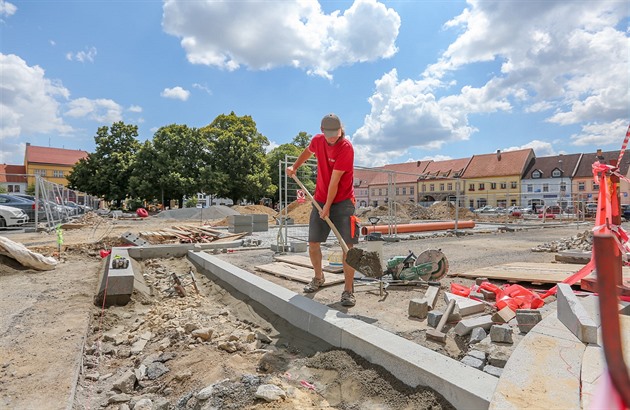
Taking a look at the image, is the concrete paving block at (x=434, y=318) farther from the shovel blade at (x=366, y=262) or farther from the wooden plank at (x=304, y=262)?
the wooden plank at (x=304, y=262)

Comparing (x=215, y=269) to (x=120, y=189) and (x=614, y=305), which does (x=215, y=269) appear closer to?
(x=614, y=305)

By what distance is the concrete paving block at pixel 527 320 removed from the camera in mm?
2859

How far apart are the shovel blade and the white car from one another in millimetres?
14705

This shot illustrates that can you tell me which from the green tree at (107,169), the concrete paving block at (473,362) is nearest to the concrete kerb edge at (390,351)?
the concrete paving block at (473,362)

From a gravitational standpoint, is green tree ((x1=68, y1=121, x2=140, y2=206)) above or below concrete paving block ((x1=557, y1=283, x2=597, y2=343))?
above

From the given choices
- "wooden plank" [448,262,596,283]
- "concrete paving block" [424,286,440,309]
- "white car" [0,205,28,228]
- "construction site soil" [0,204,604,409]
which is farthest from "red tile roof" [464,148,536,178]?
"concrete paving block" [424,286,440,309]

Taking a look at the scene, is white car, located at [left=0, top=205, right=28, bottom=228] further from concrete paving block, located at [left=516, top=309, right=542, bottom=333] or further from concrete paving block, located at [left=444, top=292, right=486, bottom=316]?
concrete paving block, located at [left=516, top=309, right=542, bottom=333]

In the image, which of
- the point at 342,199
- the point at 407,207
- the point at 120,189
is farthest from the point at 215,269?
the point at 120,189

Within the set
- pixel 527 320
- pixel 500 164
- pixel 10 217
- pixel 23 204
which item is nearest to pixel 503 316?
pixel 527 320

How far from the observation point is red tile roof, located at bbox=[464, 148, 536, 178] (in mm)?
53406

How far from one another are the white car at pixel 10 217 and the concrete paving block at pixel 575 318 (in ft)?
54.2

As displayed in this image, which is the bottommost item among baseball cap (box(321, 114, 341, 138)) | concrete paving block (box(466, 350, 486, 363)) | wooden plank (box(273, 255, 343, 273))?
wooden plank (box(273, 255, 343, 273))

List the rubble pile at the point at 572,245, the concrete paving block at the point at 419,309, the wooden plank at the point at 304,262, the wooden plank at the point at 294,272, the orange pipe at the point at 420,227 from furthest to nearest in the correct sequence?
the orange pipe at the point at 420,227
the rubble pile at the point at 572,245
the wooden plank at the point at 304,262
the wooden plank at the point at 294,272
the concrete paving block at the point at 419,309

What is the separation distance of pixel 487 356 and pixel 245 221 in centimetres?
1063
